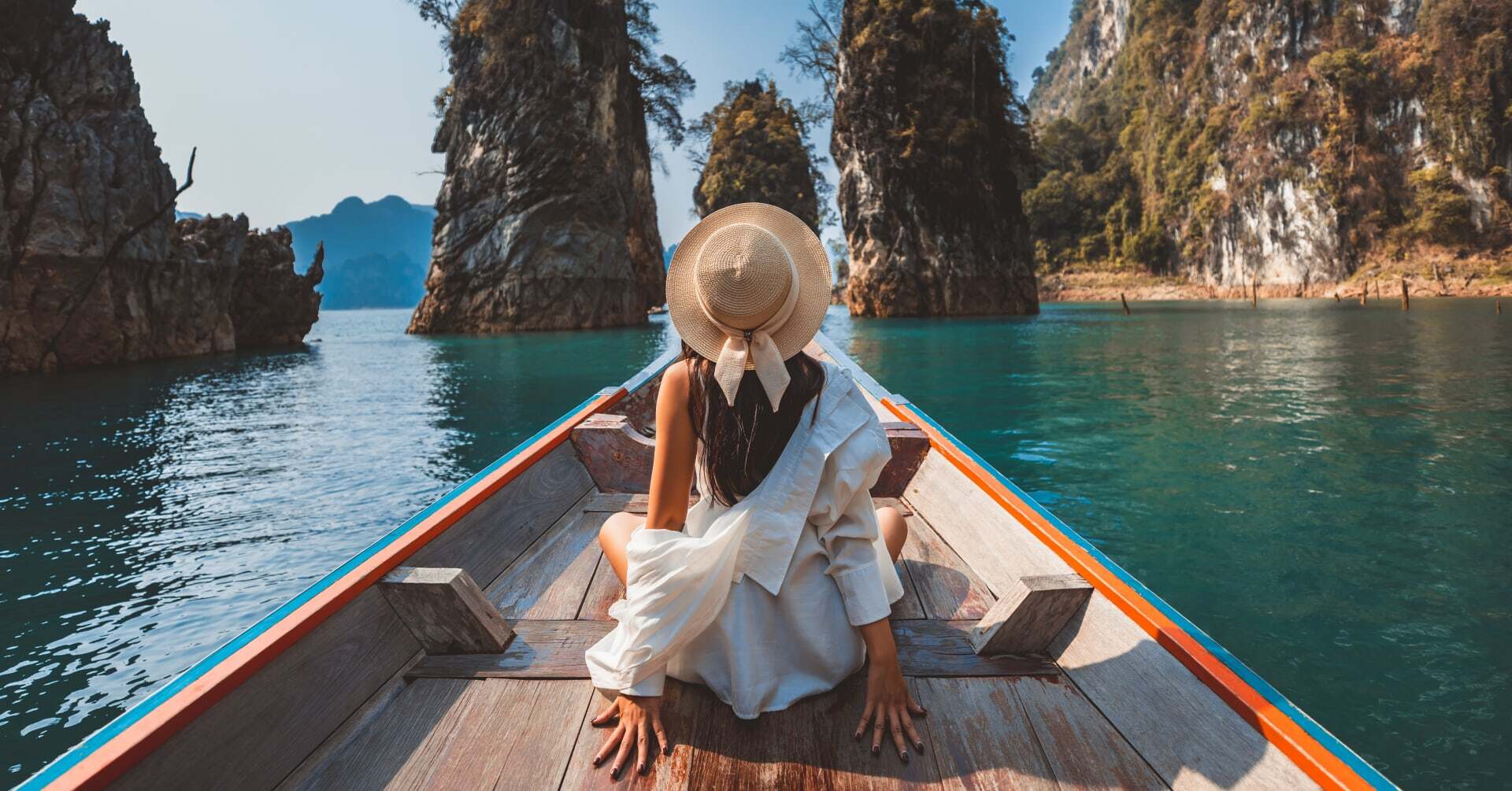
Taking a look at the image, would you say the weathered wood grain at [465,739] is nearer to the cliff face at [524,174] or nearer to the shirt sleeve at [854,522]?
the shirt sleeve at [854,522]

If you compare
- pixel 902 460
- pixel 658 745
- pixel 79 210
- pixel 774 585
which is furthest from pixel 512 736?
pixel 79 210

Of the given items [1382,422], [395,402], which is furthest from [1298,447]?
[395,402]

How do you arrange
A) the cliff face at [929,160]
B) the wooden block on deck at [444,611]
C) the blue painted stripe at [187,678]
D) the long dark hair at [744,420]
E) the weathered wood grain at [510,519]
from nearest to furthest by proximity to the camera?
1. the blue painted stripe at [187,678]
2. the long dark hair at [744,420]
3. the wooden block on deck at [444,611]
4. the weathered wood grain at [510,519]
5. the cliff face at [929,160]

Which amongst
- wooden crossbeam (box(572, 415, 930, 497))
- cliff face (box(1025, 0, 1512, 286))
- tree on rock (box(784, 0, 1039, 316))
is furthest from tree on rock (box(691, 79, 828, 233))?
wooden crossbeam (box(572, 415, 930, 497))

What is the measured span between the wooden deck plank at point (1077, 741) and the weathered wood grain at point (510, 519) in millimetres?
1644

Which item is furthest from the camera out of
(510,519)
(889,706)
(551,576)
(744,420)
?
(510,519)

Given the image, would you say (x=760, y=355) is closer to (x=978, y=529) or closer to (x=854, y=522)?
(x=854, y=522)

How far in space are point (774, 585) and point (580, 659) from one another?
2.13ft

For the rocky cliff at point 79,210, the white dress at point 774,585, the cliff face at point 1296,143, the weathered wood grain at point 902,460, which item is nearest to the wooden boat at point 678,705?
the white dress at point 774,585

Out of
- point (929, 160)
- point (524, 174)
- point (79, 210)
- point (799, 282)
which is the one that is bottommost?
point (799, 282)

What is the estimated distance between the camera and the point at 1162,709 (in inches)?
62.0

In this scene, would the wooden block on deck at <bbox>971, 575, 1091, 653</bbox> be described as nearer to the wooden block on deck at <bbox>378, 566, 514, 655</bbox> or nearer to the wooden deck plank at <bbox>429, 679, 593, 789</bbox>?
the wooden deck plank at <bbox>429, 679, 593, 789</bbox>

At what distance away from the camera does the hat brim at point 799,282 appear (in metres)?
1.66

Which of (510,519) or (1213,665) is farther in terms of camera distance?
(510,519)
